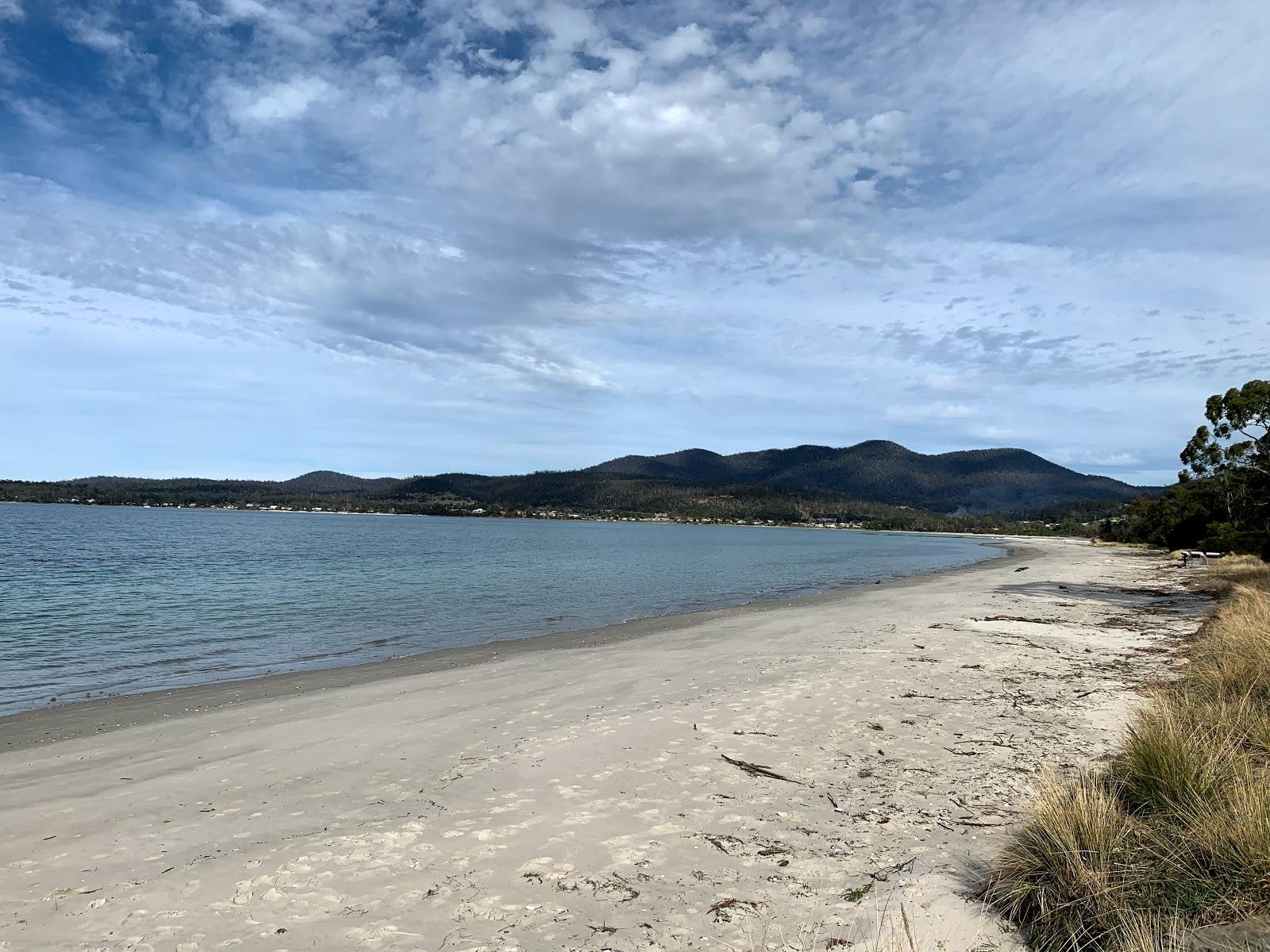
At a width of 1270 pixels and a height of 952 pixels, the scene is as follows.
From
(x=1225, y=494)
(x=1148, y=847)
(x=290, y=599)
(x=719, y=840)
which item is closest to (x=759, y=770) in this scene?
(x=719, y=840)

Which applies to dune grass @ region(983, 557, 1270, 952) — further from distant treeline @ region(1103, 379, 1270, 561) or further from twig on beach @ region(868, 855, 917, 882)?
distant treeline @ region(1103, 379, 1270, 561)

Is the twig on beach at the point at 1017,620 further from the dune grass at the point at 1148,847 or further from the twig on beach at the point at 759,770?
the twig on beach at the point at 759,770

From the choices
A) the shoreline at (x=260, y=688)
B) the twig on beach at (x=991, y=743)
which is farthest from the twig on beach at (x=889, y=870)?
the shoreline at (x=260, y=688)

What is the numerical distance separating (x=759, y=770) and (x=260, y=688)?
32.1 feet

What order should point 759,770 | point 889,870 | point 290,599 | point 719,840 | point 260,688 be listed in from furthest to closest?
point 290,599 < point 260,688 < point 759,770 < point 719,840 < point 889,870

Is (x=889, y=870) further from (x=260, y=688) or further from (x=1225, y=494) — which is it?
(x=1225, y=494)

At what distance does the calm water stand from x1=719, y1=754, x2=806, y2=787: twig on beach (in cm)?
1111

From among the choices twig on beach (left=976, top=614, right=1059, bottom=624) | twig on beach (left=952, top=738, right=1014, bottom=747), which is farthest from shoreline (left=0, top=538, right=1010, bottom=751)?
twig on beach (left=952, top=738, right=1014, bottom=747)

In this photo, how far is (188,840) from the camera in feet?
19.5

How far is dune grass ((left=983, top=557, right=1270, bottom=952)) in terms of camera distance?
3.88m

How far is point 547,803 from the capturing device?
657 centimetres

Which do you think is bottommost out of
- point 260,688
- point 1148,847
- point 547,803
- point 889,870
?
point 260,688

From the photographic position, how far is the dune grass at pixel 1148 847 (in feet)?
12.7

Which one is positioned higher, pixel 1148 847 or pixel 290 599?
pixel 1148 847
